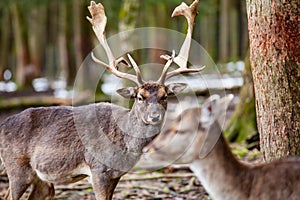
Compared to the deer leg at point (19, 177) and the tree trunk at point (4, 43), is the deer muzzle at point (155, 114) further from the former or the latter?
the tree trunk at point (4, 43)

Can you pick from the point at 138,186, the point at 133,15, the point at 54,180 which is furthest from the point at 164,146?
the point at 133,15

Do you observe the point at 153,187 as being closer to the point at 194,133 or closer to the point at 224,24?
the point at 194,133

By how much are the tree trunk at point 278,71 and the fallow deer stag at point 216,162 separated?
46.7 inches

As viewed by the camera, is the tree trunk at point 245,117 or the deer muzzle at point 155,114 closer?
the deer muzzle at point 155,114

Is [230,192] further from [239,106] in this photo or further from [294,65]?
[239,106]

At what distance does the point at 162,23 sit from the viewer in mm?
23875

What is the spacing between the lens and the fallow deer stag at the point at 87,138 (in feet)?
20.3

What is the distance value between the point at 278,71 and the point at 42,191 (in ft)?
8.90

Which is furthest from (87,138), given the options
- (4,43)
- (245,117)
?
(4,43)

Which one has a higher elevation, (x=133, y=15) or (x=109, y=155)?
(x=133, y=15)

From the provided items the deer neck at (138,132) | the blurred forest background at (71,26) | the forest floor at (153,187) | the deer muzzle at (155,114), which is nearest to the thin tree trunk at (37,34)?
the blurred forest background at (71,26)

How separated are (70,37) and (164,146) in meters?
20.0

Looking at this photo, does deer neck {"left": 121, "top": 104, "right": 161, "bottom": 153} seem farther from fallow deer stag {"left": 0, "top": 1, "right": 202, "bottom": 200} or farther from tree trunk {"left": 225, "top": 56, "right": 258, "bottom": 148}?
tree trunk {"left": 225, "top": 56, "right": 258, "bottom": 148}

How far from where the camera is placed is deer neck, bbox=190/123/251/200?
471 centimetres
